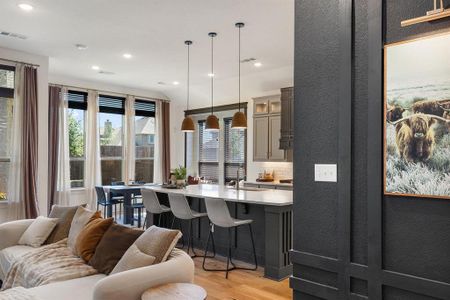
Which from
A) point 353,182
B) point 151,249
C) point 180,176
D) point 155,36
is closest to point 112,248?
point 151,249

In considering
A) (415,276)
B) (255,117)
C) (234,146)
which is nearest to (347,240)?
(415,276)

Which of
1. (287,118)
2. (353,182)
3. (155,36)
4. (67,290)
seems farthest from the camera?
(287,118)

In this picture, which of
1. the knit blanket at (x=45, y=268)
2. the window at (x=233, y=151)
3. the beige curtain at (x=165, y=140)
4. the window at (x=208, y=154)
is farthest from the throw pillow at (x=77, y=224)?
the beige curtain at (x=165, y=140)

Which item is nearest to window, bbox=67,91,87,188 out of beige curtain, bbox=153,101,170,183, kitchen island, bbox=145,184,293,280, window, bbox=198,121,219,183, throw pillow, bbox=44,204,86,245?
beige curtain, bbox=153,101,170,183

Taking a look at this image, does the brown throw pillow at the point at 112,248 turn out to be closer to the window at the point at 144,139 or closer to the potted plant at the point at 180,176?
the potted plant at the point at 180,176

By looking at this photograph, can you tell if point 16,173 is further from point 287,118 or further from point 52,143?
point 287,118

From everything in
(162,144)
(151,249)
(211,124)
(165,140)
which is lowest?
(151,249)

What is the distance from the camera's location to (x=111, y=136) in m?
8.97

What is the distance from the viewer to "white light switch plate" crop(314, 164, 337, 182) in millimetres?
2129

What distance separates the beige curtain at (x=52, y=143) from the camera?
7570 millimetres

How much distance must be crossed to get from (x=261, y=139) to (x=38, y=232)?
16.6ft

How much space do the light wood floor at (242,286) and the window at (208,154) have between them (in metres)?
4.96

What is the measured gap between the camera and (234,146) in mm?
8867

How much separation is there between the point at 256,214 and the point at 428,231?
297cm
